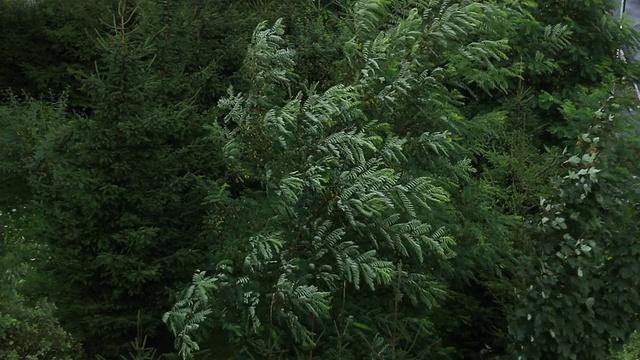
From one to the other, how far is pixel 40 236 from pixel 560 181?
482cm

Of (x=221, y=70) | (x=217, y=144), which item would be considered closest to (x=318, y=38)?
(x=221, y=70)

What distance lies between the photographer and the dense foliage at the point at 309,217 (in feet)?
23.3

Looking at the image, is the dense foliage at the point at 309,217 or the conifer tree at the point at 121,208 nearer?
the dense foliage at the point at 309,217

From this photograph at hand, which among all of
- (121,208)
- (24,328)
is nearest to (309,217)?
(121,208)

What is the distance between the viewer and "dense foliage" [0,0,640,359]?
7.11 m

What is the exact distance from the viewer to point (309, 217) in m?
7.68

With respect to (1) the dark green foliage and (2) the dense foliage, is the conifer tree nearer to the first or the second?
(2) the dense foliage

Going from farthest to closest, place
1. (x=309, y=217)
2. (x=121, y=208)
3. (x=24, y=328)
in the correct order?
1. (x=121, y=208)
2. (x=309, y=217)
3. (x=24, y=328)

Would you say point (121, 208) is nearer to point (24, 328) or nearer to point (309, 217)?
point (24, 328)

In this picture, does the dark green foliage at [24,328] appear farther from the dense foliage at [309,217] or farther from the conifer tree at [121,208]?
the conifer tree at [121,208]

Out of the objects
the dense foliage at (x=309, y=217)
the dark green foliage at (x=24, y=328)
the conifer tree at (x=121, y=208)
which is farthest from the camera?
the conifer tree at (x=121, y=208)

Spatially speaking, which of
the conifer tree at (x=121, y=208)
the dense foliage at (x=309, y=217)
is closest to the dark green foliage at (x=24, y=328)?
the dense foliage at (x=309, y=217)

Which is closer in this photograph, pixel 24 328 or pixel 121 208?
pixel 24 328

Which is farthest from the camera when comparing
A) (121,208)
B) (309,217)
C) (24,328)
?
(121,208)
